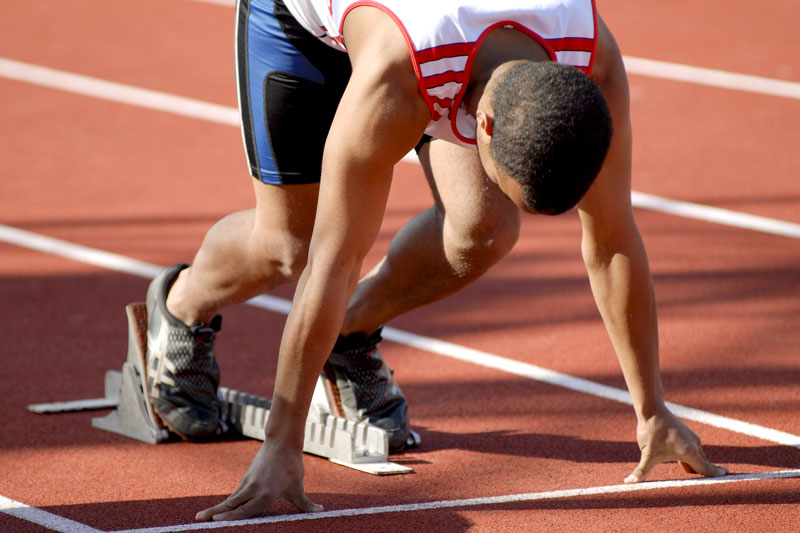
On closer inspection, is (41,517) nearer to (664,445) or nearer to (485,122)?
(485,122)

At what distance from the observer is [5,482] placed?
11.4 feet

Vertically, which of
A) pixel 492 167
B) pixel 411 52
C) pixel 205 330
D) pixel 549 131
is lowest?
pixel 205 330

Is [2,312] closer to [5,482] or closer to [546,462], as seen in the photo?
[5,482]

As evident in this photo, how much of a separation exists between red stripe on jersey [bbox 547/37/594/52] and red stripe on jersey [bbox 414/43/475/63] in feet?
0.79

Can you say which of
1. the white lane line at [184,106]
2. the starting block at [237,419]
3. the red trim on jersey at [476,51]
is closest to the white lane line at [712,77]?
the white lane line at [184,106]

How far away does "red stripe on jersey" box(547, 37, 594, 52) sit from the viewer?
2.95m

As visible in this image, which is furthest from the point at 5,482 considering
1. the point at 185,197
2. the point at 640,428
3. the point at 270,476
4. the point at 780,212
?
the point at 780,212

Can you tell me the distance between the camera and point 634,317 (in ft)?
11.2

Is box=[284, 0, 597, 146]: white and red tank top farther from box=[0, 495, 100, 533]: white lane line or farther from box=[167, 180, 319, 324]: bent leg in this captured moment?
box=[0, 495, 100, 533]: white lane line

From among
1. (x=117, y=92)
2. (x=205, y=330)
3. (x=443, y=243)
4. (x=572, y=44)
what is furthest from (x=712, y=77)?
(x=572, y=44)

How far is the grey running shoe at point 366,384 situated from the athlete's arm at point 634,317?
771mm

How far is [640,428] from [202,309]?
1447mm

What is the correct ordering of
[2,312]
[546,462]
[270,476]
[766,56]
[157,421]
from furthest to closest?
[766,56] < [2,312] < [157,421] < [546,462] < [270,476]

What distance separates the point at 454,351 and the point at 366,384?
3.32 feet
